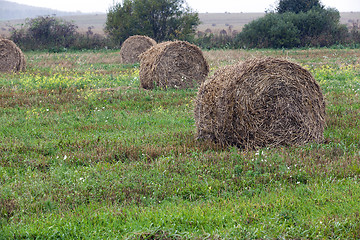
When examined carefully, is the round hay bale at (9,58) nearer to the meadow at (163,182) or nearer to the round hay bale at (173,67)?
the round hay bale at (173,67)

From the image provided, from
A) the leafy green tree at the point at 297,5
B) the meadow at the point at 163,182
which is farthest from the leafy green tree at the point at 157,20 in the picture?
the meadow at the point at 163,182

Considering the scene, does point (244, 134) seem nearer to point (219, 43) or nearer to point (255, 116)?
point (255, 116)

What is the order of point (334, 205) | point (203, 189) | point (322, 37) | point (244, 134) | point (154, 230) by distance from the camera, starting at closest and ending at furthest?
point (154, 230), point (334, 205), point (203, 189), point (244, 134), point (322, 37)

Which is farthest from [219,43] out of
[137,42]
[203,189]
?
[203,189]

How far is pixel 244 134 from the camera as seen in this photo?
25.1 ft

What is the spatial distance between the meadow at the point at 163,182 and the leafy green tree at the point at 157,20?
26.6m

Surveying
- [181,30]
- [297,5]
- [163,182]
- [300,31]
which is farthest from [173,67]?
[297,5]

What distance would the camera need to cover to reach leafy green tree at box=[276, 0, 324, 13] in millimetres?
39812

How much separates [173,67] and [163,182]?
9311mm

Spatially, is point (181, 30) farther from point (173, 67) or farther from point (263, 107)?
point (263, 107)

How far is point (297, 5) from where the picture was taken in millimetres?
40469

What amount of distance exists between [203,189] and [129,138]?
2.96 m

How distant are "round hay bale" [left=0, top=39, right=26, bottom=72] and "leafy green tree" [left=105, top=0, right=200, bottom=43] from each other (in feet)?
56.3

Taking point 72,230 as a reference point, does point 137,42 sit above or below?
above
